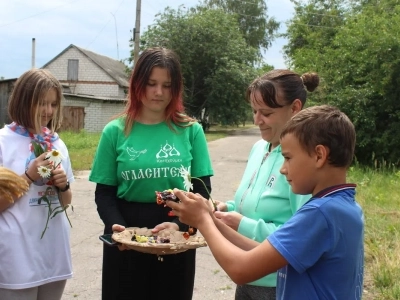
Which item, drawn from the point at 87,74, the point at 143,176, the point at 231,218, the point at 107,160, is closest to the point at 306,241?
the point at 231,218

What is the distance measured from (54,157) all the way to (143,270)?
81 centimetres

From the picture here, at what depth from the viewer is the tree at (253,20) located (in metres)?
50.0

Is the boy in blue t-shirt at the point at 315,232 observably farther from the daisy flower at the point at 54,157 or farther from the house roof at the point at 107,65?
the house roof at the point at 107,65

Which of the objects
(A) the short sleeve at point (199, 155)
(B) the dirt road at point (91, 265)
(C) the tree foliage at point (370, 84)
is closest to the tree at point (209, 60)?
(C) the tree foliage at point (370, 84)

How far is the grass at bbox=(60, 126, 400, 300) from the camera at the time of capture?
15.7 feet

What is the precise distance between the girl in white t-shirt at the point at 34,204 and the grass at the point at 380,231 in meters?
2.89

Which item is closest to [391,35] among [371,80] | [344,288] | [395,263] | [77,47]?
[371,80]

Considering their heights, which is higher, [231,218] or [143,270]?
[231,218]

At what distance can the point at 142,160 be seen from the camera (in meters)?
2.95

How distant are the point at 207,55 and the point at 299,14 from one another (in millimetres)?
7640

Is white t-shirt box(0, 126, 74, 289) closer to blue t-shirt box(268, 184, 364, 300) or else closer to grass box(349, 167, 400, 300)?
blue t-shirt box(268, 184, 364, 300)

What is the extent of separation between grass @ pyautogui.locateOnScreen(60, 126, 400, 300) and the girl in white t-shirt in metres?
2.89

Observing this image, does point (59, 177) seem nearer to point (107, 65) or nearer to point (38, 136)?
point (38, 136)

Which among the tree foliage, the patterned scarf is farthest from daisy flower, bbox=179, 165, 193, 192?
the tree foliage
